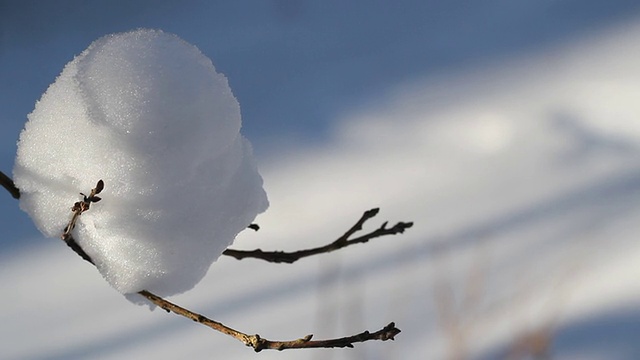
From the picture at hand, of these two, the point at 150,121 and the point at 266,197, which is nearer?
the point at 150,121

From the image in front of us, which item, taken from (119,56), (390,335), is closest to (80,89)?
(119,56)

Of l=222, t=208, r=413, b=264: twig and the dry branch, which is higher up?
l=222, t=208, r=413, b=264: twig

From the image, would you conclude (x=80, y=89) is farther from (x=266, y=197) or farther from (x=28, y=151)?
(x=266, y=197)

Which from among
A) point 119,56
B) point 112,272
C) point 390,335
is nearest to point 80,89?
point 119,56

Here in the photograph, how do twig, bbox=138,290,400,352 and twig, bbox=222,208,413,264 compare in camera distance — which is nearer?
twig, bbox=138,290,400,352

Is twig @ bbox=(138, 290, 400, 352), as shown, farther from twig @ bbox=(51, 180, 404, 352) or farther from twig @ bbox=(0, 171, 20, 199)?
twig @ bbox=(0, 171, 20, 199)

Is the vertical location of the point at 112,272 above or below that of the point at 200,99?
below

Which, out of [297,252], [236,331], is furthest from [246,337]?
[297,252]

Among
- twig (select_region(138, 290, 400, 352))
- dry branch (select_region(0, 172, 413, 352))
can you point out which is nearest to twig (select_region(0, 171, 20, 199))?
dry branch (select_region(0, 172, 413, 352))
